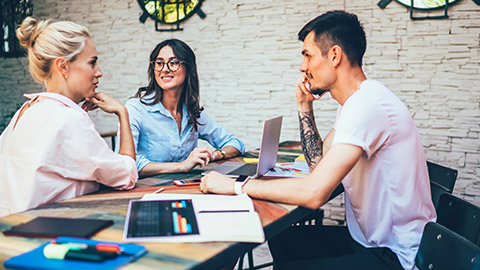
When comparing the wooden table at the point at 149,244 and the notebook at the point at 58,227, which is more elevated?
the notebook at the point at 58,227

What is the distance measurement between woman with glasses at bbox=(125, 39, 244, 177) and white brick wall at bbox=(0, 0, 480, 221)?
3.97 feet

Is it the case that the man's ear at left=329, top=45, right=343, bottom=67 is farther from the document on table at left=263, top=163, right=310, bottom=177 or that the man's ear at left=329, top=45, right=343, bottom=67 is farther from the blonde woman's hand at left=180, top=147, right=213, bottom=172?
the blonde woman's hand at left=180, top=147, right=213, bottom=172

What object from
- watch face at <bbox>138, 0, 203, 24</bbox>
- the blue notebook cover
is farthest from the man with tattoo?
watch face at <bbox>138, 0, 203, 24</bbox>

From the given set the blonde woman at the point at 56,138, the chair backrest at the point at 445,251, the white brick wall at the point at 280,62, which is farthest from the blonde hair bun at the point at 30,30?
the white brick wall at the point at 280,62

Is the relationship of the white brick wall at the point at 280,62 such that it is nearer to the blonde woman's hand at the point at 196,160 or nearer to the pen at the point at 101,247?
the blonde woman's hand at the point at 196,160

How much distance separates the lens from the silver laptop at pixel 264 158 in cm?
170

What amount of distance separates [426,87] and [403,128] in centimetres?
192

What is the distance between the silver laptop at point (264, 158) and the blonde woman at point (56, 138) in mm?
516

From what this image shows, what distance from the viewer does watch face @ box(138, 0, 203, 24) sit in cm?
383

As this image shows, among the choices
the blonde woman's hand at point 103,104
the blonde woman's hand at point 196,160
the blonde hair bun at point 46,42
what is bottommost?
the blonde woman's hand at point 196,160

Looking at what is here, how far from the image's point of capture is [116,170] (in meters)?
1.47

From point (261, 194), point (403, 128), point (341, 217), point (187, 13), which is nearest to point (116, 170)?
point (261, 194)

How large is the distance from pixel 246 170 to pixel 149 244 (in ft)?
3.37

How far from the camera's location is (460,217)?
4.87ft
